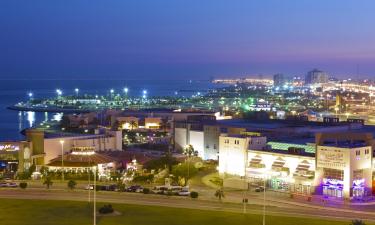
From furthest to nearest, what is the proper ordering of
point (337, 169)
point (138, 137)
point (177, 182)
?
point (138, 137), point (177, 182), point (337, 169)

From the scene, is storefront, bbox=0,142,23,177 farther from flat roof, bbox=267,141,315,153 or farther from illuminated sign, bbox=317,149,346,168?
illuminated sign, bbox=317,149,346,168

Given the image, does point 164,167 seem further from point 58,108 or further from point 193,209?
point 58,108

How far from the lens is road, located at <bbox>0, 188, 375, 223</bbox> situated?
687 inches

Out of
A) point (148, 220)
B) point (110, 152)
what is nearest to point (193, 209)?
point (148, 220)

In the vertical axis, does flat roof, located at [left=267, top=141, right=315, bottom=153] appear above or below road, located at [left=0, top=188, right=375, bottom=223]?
above

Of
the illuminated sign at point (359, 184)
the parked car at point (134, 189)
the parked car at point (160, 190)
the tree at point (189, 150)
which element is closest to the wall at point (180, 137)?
the tree at point (189, 150)

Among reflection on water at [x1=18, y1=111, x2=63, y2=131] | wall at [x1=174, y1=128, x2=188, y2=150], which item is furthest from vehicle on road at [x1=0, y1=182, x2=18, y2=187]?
reflection on water at [x1=18, y1=111, x2=63, y2=131]

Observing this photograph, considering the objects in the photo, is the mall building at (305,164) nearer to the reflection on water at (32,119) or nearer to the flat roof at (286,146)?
the flat roof at (286,146)

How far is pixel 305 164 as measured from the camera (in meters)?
22.2

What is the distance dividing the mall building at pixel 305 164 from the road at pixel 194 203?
1.95 meters

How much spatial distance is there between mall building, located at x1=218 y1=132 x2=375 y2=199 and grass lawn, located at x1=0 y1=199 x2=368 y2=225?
3904 millimetres

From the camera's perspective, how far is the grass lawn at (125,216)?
15828 millimetres

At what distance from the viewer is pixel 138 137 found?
40.0 meters

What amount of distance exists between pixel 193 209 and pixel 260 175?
6253 millimetres
